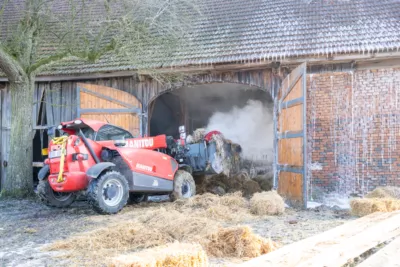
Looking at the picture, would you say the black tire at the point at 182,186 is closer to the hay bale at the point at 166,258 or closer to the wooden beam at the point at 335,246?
the wooden beam at the point at 335,246

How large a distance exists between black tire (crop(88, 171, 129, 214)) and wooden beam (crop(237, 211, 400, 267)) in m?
3.85

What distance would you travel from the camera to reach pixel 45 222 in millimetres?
7547

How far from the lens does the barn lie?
1037 cm

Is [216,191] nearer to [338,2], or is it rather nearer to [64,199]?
[64,199]

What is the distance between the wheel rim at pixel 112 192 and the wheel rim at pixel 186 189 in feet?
6.91

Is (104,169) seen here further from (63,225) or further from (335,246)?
(335,246)

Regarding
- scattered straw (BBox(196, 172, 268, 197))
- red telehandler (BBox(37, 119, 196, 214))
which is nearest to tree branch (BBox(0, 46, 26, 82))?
red telehandler (BBox(37, 119, 196, 214))

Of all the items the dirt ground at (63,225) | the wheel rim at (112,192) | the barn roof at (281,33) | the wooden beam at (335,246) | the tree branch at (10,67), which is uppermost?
the barn roof at (281,33)

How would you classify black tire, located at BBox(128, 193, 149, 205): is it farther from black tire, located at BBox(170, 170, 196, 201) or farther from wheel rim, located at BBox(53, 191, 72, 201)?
wheel rim, located at BBox(53, 191, 72, 201)

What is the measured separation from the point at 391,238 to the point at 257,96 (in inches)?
428

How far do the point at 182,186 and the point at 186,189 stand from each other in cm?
19

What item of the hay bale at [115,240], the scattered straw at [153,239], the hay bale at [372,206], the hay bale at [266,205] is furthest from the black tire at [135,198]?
the hay bale at [372,206]

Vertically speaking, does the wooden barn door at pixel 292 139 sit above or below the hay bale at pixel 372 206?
above

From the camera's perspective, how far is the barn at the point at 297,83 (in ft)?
34.0
